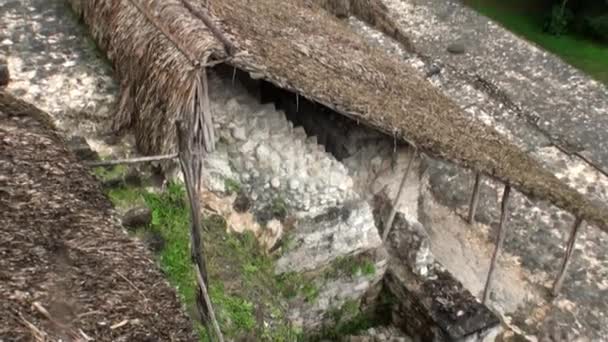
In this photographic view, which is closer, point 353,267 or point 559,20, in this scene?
point 353,267

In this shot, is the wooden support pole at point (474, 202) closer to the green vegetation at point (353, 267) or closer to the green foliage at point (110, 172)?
the green vegetation at point (353, 267)

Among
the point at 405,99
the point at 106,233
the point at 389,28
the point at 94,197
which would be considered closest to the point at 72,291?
the point at 106,233

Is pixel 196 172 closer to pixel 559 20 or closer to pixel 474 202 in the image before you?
pixel 474 202

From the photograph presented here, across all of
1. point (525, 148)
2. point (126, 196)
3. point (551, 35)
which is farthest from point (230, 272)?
point (551, 35)

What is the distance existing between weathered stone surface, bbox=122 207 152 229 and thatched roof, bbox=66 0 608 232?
48 centimetres

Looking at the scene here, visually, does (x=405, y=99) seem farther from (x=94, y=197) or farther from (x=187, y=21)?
(x=94, y=197)

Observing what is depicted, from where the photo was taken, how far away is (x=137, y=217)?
4609 mm

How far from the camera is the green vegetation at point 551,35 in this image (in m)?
12.4

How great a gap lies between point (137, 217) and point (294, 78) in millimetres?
1517

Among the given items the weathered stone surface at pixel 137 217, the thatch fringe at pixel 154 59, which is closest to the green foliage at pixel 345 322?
the weathered stone surface at pixel 137 217

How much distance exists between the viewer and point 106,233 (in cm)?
324

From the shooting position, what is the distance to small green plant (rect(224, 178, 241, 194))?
5070 mm

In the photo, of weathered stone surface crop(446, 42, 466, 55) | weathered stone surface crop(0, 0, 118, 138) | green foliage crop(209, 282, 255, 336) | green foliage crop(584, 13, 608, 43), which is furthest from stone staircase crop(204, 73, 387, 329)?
green foliage crop(584, 13, 608, 43)

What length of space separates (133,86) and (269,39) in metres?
1.16
